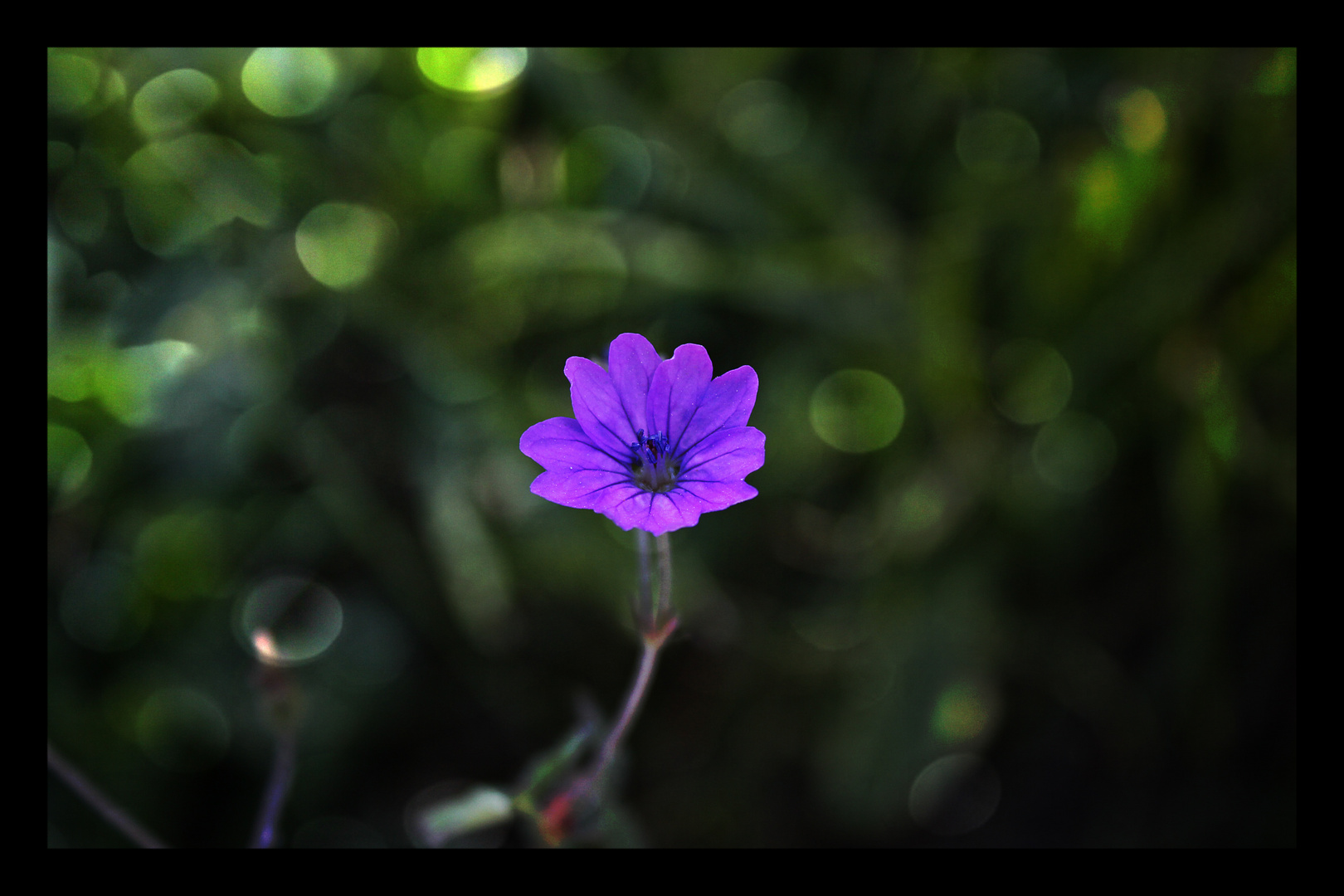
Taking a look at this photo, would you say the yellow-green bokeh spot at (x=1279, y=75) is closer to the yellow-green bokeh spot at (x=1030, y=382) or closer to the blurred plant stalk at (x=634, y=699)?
the yellow-green bokeh spot at (x=1030, y=382)

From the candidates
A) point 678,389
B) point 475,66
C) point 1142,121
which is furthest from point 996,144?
point 678,389

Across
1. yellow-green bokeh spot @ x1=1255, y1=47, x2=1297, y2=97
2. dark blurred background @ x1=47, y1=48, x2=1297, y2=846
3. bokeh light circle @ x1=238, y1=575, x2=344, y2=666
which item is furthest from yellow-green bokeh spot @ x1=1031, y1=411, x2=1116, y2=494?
bokeh light circle @ x1=238, y1=575, x2=344, y2=666

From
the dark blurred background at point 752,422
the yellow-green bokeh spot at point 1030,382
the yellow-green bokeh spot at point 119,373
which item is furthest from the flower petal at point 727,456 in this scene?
the yellow-green bokeh spot at point 119,373

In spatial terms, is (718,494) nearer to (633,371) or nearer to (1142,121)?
(633,371)

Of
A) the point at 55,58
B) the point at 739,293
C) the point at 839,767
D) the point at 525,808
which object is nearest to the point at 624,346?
the point at 525,808

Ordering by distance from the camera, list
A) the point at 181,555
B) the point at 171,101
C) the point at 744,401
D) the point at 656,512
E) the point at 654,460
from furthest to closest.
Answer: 1. the point at 171,101
2. the point at 181,555
3. the point at 654,460
4. the point at 744,401
5. the point at 656,512

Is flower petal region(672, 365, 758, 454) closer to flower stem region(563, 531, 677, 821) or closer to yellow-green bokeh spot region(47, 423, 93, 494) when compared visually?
flower stem region(563, 531, 677, 821)

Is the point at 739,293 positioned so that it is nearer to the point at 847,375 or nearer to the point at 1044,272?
the point at 847,375
